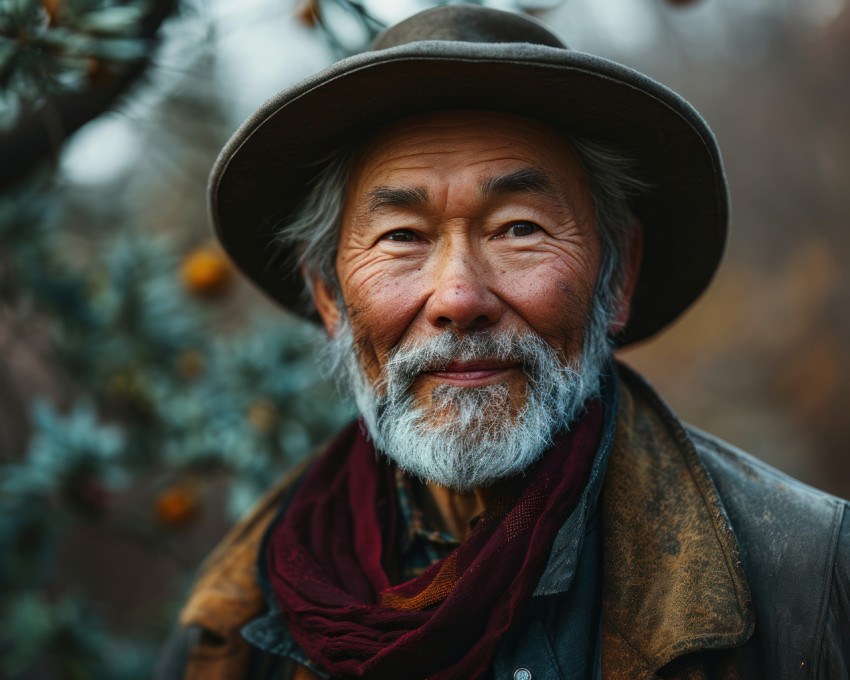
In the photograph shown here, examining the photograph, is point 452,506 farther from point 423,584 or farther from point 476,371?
point 476,371

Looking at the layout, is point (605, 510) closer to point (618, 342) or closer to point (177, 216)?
point (618, 342)

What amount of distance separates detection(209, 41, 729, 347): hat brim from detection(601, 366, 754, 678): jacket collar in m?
0.59

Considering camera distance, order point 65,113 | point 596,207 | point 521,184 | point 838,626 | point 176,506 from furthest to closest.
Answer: point 176,506
point 65,113
point 596,207
point 521,184
point 838,626

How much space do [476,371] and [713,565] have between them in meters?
0.68

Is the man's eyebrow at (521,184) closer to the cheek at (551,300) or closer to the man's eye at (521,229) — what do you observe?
the man's eye at (521,229)

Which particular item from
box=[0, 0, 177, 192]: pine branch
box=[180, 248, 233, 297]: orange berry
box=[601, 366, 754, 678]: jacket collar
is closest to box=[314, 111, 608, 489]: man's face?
box=[601, 366, 754, 678]: jacket collar

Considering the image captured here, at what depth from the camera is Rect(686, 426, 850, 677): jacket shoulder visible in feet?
4.90

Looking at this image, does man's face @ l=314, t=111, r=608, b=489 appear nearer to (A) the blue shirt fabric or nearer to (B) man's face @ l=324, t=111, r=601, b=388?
(B) man's face @ l=324, t=111, r=601, b=388

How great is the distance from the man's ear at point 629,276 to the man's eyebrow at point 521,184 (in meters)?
0.38

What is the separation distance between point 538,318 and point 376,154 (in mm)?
609

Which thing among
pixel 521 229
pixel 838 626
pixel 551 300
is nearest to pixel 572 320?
pixel 551 300

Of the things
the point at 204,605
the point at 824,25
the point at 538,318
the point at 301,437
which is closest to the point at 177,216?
the point at 301,437

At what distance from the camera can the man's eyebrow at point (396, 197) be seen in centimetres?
172

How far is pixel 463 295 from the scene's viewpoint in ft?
5.32
